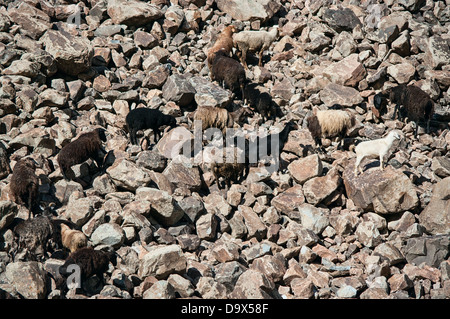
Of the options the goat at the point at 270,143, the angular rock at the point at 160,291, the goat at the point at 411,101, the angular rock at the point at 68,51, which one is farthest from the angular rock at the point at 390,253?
the angular rock at the point at 68,51

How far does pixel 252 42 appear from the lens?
15.3 m

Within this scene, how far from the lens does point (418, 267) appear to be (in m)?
9.64

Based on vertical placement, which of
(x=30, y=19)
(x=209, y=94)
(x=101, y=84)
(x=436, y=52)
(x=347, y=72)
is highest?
(x=436, y=52)

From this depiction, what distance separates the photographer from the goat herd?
902cm

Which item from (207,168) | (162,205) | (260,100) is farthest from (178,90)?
(162,205)

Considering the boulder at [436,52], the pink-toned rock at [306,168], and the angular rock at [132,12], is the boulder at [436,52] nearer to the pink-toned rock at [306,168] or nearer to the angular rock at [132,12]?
the pink-toned rock at [306,168]

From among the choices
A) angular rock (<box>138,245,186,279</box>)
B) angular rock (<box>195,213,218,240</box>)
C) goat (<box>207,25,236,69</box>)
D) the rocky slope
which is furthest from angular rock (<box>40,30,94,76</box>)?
angular rock (<box>138,245,186,279</box>)

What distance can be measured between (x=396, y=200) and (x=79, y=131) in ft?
26.2

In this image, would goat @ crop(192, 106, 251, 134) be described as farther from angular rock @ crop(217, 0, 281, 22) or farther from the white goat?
angular rock @ crop(217, 0, 281, 22)

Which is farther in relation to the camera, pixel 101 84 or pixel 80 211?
pixel 101 84

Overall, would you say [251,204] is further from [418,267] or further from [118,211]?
[418,267]

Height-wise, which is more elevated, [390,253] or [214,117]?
[214,117]

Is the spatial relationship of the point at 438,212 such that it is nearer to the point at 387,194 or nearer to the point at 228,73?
the point at 387,194

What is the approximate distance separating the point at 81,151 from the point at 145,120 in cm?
204
